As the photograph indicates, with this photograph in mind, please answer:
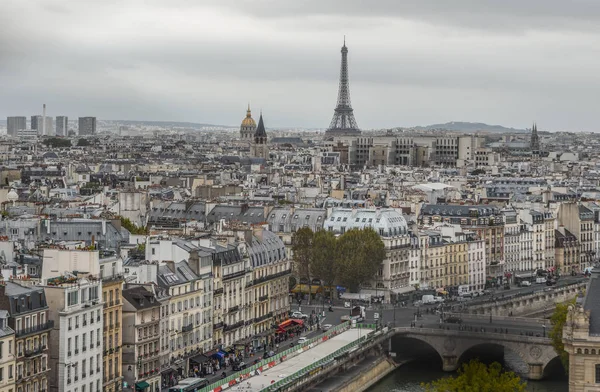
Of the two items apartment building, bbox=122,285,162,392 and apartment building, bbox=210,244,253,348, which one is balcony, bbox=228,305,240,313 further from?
apartment building, bbox=122,285,162,392

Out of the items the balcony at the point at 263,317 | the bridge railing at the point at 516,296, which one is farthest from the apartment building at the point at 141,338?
the bridge railing at the point at 516,296

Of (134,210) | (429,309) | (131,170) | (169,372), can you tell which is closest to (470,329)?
(429,309)

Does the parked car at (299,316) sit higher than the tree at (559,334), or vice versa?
the tree at (559,334)

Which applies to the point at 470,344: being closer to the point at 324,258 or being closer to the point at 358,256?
the point at 358,256

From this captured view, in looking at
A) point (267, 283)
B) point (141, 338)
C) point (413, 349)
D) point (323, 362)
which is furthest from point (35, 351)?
point (413, 349)

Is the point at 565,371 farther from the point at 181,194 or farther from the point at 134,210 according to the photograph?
the point at 181,194

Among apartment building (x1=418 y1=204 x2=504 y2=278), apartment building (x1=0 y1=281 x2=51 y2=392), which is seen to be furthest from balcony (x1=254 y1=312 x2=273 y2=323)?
apartment building (x1=418 y1=204 x2=504 y2=278)

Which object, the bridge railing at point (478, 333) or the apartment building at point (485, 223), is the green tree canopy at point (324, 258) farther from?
the apartment building at point (485, 223)
